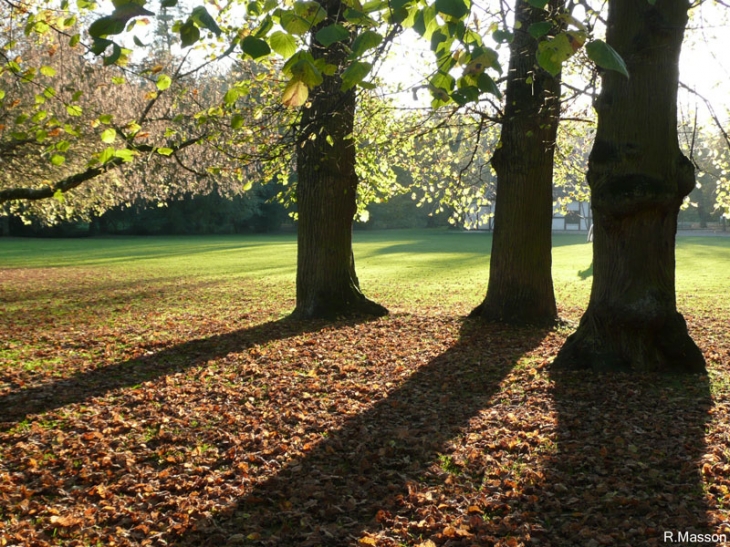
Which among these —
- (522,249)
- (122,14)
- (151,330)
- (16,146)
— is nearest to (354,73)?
(122,14)

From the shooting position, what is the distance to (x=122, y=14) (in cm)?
289

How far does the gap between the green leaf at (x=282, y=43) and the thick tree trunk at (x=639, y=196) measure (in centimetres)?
487

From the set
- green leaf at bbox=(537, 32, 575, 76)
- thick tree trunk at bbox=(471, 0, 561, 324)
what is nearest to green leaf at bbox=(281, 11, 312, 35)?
green leaf at bbox=(537, 32, 575, 76)

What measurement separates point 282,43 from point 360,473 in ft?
10.5

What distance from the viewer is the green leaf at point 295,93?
3.28 m

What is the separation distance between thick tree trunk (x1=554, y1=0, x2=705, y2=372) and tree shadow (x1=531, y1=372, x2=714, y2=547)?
0.42m

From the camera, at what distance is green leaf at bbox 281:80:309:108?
3.28 metres

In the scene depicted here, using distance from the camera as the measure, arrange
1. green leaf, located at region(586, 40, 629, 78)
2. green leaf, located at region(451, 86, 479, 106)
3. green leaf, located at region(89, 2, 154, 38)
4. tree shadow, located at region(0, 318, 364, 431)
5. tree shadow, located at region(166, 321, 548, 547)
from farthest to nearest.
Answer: tree shadow, located at region(0, 318, 364, 431) < tree shadow, located at region(166, 321, 548, 547) < green leaf, located at region(451, 86, 479, 106) < green leaf, located at region(89, 2, 154, 38) < green leaf, located at region(586, 40, 629, 78)

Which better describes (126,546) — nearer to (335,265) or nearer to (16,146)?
(335,265)

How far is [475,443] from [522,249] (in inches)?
241

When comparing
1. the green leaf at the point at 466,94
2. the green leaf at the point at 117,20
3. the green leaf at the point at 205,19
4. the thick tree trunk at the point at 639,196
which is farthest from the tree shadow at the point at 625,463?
the green leaf at the point at 117,20

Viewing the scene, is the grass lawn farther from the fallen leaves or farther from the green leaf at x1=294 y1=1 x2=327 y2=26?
the green leaf at x1=294 y1=1 x2=327 y2=26

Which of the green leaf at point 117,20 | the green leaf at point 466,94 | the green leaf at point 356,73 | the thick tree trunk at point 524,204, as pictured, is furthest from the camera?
the thick tree trunk at point 524,204

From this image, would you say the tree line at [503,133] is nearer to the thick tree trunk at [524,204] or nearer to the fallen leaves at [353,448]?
the thick tree trunk at [524,204]
